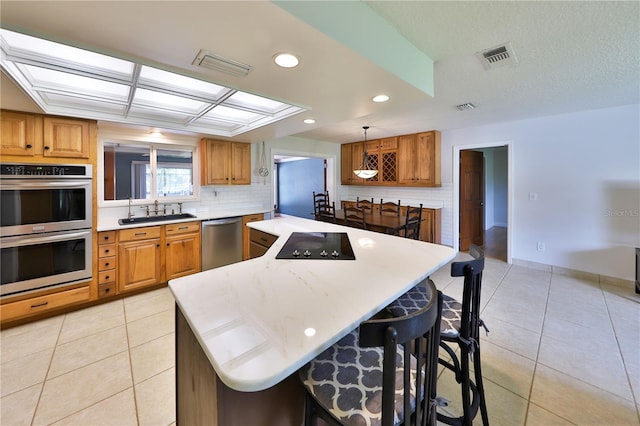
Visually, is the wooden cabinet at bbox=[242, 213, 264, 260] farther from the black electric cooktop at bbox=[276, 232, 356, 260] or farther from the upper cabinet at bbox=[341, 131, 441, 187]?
the upper cabinet at bbox=[341, 131, 441, 187]

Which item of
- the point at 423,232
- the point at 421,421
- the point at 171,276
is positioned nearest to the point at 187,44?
the point at 421,421

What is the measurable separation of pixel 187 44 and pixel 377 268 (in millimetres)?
1586

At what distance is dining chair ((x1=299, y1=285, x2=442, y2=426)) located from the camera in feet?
2.16

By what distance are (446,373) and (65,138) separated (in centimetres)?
408

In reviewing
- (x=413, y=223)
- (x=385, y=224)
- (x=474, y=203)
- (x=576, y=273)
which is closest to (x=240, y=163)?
(x=385, y=224)

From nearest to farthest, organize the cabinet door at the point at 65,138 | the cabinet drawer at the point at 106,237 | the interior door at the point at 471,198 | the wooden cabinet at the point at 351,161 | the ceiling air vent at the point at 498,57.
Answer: the ceiling air vent at the point at 498,57 → the cabinet door at the point at 65,138 → the cabinet drawer at the point at 106,237 → the interior door at the point at 471,198 → the wooden cabinet at the point at 351,161

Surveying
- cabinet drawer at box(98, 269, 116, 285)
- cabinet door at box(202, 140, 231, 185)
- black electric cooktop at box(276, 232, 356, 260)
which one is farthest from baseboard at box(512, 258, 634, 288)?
cabinet drawer at box(98, 269, 116, 285)

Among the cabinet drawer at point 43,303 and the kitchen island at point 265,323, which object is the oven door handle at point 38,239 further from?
the kitchen island at point 265,323

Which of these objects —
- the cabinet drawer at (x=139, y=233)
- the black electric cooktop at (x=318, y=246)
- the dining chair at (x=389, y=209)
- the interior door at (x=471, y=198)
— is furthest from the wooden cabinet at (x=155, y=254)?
the interior door at (x=471, y=198)

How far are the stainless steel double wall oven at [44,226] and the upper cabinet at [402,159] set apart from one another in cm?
454

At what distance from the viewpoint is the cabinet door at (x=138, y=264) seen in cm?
296

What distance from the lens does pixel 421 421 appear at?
871mm

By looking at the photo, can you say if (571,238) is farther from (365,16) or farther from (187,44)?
(187,44)

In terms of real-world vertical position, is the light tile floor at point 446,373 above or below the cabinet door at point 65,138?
below
